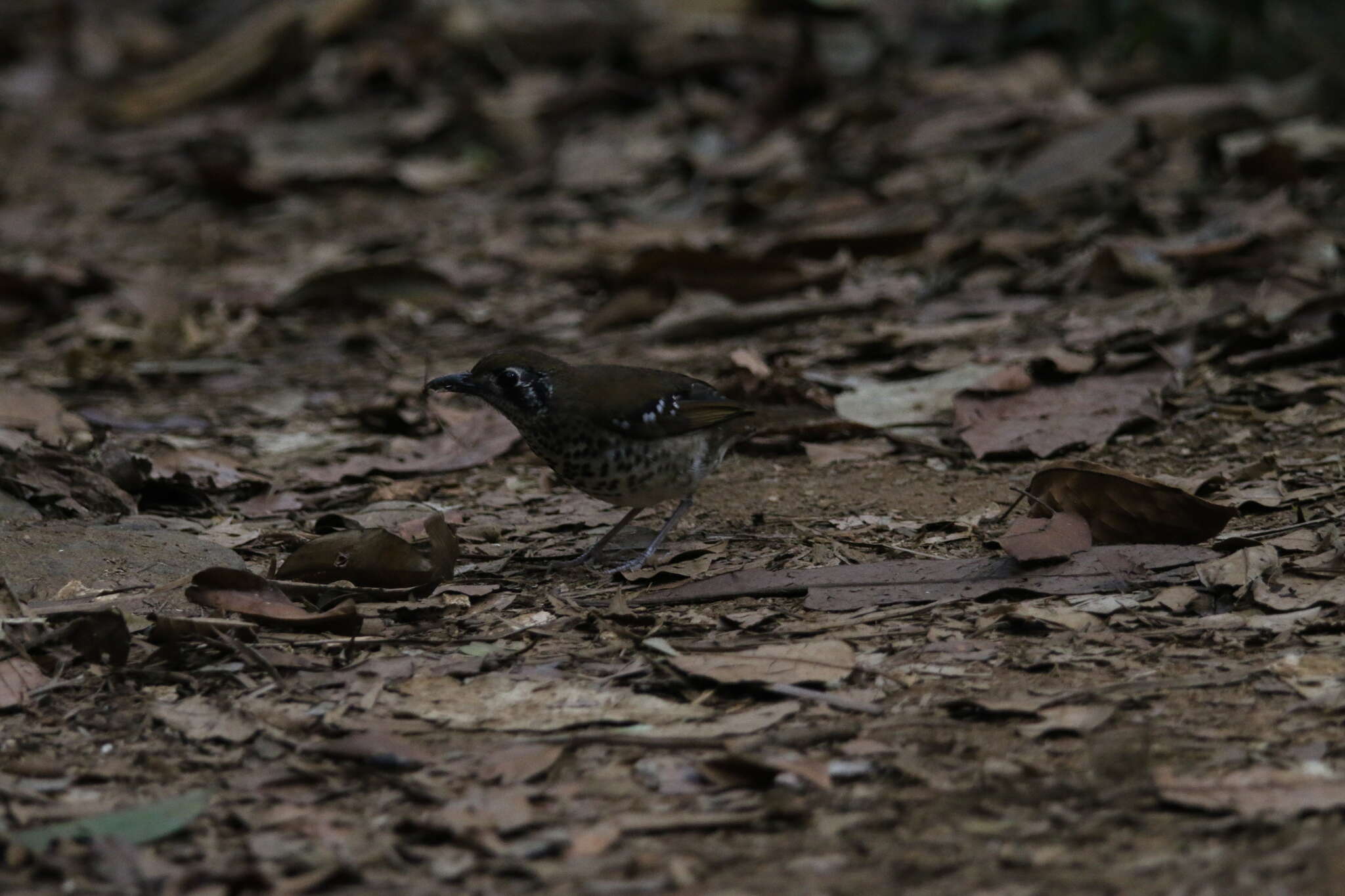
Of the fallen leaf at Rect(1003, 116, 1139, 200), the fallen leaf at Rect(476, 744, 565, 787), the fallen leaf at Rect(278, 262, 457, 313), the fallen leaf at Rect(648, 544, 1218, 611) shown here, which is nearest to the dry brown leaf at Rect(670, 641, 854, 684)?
the fallen leaf at Rect(648, 544, 1218, 611)

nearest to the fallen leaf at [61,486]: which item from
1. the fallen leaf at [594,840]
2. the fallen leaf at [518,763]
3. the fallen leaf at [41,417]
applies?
the fallen leaf at [41,417]

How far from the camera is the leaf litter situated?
3186 millimetres

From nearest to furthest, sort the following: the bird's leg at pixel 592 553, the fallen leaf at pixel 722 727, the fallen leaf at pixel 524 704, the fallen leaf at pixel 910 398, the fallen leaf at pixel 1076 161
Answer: the fallen leaf at pixel 722 727
the fallen leaf at pixel 524 704
the bird's leg at pixel 592 553
the fallen leaf at pixel 910 398
the fallen leaf at pixel 1076 161

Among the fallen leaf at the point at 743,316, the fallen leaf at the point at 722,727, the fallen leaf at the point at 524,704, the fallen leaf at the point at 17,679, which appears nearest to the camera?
the fallen leaf at the point at 722,727

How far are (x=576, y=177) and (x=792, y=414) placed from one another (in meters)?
5.19

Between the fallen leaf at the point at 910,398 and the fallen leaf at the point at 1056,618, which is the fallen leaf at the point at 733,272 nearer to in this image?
the fallen leaf at the point at 910,398

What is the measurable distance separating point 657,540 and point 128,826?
7.23 ft

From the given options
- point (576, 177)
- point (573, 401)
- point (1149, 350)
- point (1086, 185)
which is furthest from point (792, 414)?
point (576, 177)

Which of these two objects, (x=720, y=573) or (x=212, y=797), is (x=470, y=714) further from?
(x=720, y=573)

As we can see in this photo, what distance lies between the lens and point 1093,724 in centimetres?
344

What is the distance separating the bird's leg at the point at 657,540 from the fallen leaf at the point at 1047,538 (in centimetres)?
110

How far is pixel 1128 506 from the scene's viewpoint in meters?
4.55

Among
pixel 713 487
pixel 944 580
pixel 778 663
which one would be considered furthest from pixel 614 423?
pixel 778 663

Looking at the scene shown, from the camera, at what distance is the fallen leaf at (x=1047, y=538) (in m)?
4.38
